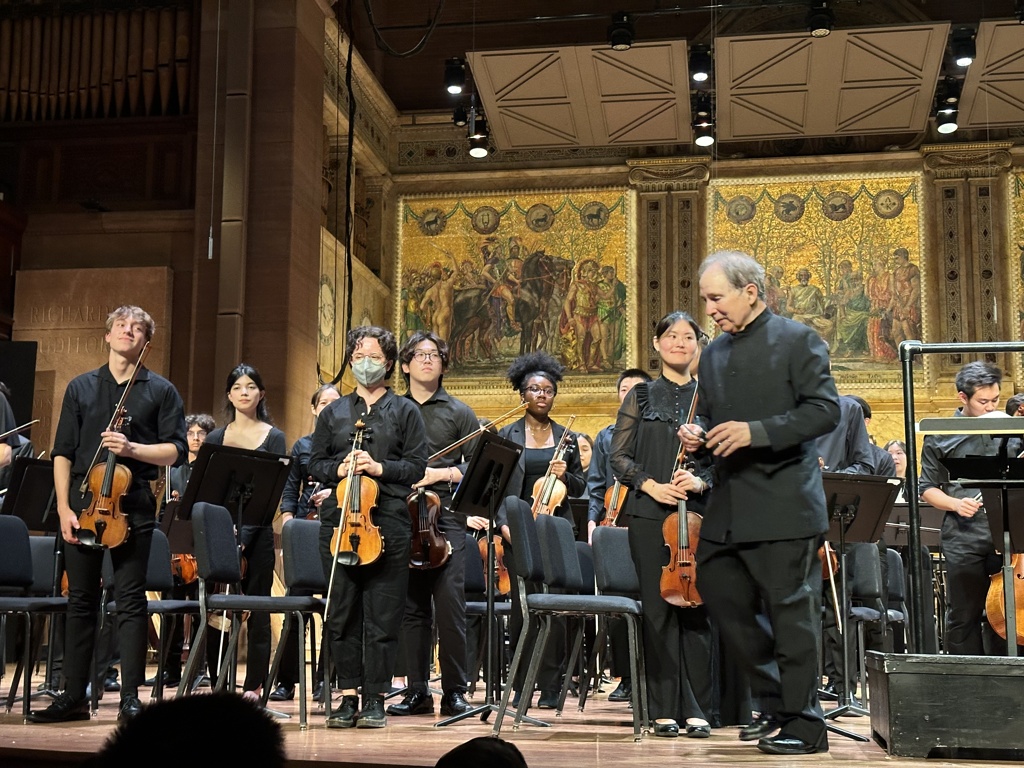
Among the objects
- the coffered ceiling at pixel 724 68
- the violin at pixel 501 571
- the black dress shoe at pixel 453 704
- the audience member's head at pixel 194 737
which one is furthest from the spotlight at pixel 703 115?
the audience member's head at pixel 194 737

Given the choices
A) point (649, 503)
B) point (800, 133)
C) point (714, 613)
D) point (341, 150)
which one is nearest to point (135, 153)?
point (341, 150)

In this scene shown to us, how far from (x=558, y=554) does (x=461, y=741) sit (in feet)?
3.29

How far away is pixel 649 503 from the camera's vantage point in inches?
181

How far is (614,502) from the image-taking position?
6.26 m

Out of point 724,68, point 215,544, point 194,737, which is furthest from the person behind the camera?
point 724,68

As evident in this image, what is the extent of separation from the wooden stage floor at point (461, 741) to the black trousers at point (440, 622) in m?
0.30

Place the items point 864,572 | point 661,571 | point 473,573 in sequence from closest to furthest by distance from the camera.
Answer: point 661,571
point 864,572
point 473,573

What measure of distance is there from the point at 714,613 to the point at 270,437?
308 centimetres

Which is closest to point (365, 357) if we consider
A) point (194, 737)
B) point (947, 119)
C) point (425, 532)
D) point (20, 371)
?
point (425, 532)

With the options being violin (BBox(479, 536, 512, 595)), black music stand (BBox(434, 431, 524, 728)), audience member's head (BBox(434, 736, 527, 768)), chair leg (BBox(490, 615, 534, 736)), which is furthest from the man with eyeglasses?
audience member's head (BBox(434, 736, 527, 768))

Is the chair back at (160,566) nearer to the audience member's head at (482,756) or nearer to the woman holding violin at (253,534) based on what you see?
the woman holding violin at (253,534)

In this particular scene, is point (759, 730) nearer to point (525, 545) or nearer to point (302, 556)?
point (525, 545)

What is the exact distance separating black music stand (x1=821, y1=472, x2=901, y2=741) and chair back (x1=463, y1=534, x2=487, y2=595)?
1834mm

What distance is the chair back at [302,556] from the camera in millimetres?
5566
